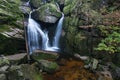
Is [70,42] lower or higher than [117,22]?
lower

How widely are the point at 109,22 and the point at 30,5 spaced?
11.3 meters

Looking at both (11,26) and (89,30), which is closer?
(89,30)

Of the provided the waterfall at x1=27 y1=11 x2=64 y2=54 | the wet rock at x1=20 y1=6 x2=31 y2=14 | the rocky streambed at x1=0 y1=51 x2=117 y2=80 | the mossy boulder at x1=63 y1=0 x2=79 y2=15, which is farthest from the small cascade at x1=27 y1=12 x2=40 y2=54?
the mossy boulder at x1=63 y1=0 x2=79 y2=15

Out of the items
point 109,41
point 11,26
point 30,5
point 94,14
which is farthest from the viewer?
point 30,5

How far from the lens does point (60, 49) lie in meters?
16.5

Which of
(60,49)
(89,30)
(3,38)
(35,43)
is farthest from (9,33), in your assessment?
(89,30)

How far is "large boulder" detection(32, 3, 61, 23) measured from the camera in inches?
682

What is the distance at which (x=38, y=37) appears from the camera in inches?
663

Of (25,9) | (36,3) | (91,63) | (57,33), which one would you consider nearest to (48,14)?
(57,33)

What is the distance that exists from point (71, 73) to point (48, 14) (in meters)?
6.86

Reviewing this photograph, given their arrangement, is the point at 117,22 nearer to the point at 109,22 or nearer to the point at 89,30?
the point at 109,22

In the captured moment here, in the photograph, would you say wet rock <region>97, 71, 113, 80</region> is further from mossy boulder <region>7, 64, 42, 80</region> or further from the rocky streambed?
mossy boulder <region>7, 64, 42, 80</region>

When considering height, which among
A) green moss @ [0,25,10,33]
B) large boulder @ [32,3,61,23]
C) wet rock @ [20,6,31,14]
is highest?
wet rock @ [20,6,31,14]

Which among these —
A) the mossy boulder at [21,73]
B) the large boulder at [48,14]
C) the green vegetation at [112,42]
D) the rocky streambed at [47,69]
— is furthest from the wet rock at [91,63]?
the large boulder at [48,14]
